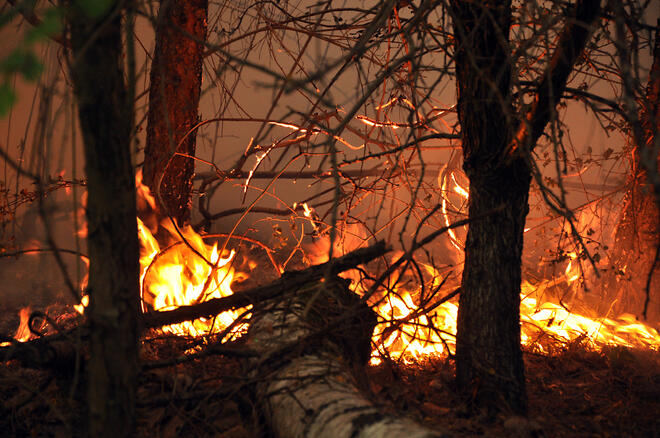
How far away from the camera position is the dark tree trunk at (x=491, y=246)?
1.82 meters

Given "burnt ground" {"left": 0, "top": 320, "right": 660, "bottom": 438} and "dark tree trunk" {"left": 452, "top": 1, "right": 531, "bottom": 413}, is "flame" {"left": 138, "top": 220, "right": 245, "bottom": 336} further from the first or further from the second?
"dark tree trunk" {"left": 452, "top": 1, "right": 531, "bottom": 413}

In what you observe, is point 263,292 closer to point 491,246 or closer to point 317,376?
point 317,376

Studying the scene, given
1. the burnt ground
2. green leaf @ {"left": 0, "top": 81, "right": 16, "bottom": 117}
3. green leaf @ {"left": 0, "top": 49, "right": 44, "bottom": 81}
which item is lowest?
the burnt ground

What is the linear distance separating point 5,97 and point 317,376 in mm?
1161

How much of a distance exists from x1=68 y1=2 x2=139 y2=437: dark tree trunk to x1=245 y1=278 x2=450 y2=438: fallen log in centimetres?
43

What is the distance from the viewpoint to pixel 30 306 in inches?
174

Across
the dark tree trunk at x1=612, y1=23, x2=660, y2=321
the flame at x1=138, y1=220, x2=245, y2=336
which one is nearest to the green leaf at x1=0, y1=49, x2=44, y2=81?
the flame at x1=138, y1=220, x2=245, y2=336

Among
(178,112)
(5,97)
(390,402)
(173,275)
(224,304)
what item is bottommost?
(390,402)

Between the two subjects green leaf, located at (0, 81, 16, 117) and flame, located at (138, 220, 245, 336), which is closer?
green leaf, located at (0, 81, 16, 117)

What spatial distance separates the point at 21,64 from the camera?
81cm

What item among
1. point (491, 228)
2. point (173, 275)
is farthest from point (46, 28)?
point (173, 275)

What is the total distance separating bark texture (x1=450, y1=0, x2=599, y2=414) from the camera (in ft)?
5.91

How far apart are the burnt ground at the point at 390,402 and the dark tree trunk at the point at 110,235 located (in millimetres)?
211

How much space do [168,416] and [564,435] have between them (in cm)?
133
